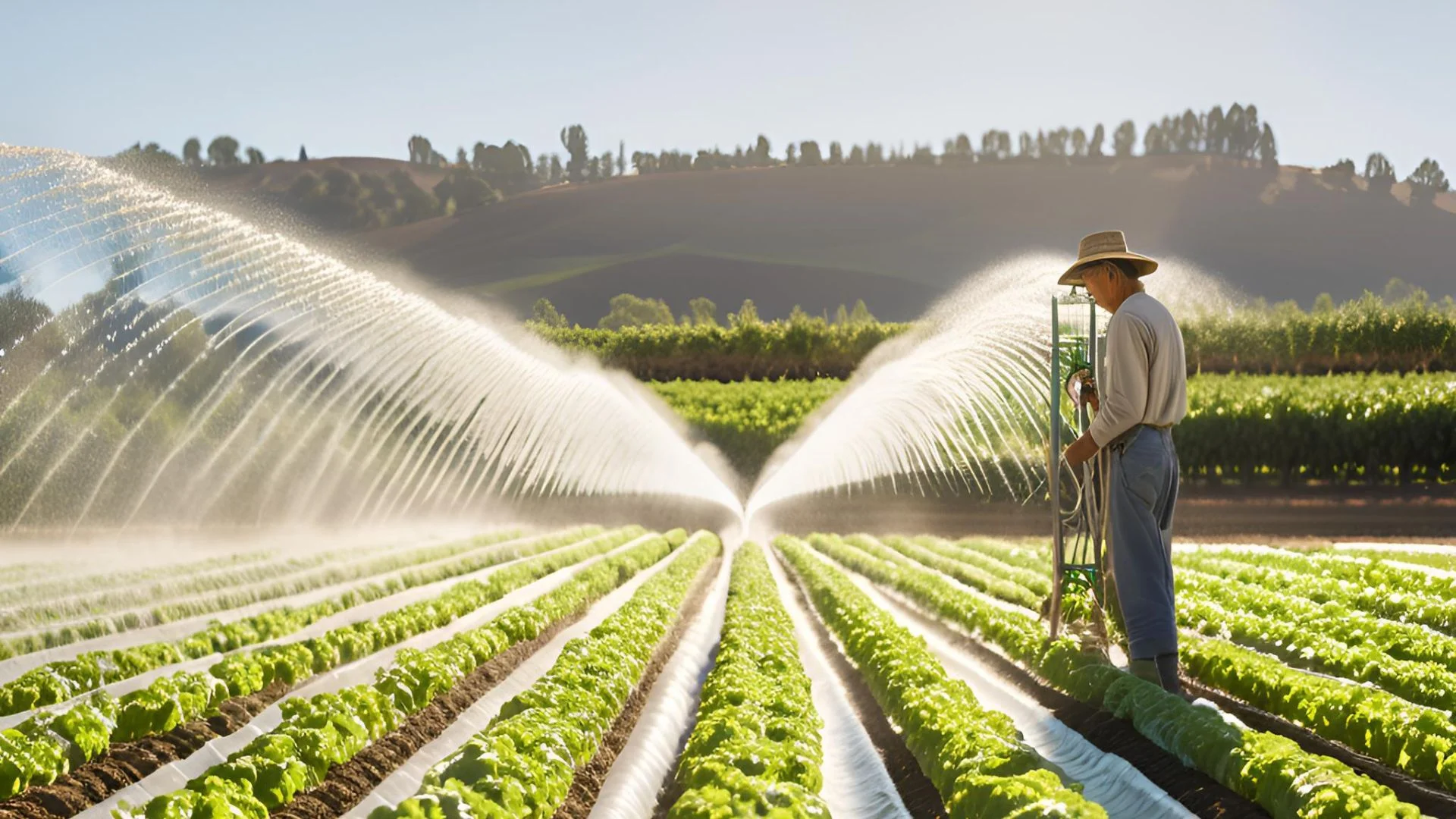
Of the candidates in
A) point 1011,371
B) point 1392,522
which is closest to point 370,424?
point 1011,371

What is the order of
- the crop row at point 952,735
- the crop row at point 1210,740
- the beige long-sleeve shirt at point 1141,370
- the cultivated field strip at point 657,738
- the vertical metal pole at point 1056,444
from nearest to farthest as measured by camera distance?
the crop row at point 1210,740 → the crop row at point 952,735 → the cultivated field strip at point 657,738 → the beige long-sleeve shirt at point 1141,370 → the vertical metal pole at point 1056,444

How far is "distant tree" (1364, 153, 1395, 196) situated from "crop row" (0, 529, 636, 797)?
173394 mm

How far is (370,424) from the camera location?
64.5ft

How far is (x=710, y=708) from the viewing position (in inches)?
295

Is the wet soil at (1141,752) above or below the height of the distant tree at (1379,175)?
below

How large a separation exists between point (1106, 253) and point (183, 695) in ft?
21.0

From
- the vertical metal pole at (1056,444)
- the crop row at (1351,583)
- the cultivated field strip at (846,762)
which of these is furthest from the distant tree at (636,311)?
the vertical metal pole at (1056,444)

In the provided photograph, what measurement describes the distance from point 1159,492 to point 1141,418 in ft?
1.64

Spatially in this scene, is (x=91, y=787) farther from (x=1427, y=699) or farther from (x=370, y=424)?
(x=370, y=424)

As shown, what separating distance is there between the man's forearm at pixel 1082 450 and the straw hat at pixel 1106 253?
3.74 feet

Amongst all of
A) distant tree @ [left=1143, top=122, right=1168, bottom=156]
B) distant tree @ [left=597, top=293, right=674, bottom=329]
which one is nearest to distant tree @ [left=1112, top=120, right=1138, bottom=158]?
distant tree @ [left=1143, top=122, right=1168, bottom=156]

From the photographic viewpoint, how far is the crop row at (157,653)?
24.8 feet

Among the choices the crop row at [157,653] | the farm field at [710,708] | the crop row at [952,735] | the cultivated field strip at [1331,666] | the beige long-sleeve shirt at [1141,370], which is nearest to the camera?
the crop row at [952,735]

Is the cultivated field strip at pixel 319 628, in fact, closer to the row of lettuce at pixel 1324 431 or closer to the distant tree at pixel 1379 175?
the row of lettuce at pixel 1324 431
